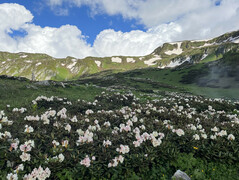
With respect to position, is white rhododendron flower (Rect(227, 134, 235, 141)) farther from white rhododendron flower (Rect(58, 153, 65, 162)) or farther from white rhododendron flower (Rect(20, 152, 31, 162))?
white rhododendron flower (Rect(20, 152, 31, 162))

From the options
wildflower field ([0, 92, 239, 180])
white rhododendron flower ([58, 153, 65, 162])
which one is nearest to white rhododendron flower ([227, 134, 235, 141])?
wildflower field ([0, 92, 239, 180])

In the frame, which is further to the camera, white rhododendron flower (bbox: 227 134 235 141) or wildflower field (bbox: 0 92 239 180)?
white rhododendron flower (bbox: 227 134 235 141)

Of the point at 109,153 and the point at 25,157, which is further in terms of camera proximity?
the point at 109,153

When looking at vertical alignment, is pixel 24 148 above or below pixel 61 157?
above

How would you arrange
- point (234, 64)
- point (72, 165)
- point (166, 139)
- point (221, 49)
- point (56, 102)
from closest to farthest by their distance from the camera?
point (72, 165), point (166, 139), point (56, 102), point (234, 64), point (221, 49)

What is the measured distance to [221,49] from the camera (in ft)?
533

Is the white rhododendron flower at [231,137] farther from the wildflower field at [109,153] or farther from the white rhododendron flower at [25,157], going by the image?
the white rhododendron flower at [25,157]

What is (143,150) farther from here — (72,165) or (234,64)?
(234,64)

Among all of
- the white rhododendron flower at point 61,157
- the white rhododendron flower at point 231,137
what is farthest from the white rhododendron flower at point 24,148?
the white rhododendron flower at point 231,137

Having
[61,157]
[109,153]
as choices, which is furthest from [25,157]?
[109,153]

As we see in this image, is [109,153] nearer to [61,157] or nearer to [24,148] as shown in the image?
[61,157]

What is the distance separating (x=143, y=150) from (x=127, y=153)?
0.64 meters

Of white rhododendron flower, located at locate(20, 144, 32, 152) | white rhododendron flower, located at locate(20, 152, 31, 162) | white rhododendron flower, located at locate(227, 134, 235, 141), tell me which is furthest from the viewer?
white rhododendron flower, located at locate(227, 134, 235, 141)

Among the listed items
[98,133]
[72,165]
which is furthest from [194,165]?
[72,165]
